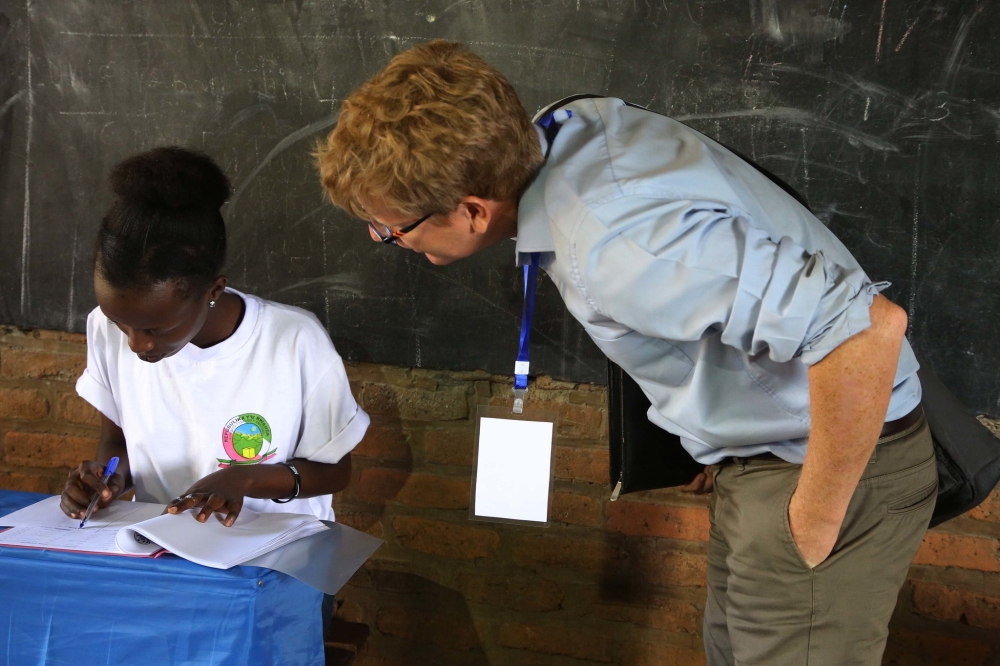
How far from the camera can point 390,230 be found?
0.94m

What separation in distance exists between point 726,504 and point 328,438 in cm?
69

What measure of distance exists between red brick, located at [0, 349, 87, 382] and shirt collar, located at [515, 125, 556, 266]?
1297mm

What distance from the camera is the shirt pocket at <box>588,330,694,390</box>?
0.91 m

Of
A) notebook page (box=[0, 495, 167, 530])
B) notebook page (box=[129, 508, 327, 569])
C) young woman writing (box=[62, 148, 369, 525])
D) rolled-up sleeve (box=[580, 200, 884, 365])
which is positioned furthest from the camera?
young woman writing (box=[62, 148, 369, 525])

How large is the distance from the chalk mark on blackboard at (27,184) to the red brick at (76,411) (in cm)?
21

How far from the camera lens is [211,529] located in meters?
1.08

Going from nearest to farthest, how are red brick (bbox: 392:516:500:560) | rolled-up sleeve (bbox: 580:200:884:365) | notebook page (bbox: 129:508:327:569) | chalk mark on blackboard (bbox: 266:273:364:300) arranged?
rolled-up sleeve (bbox: 580:200:884:365)
notebook page (bbox: 129:508:327:569)
chalk mark on blackboard (bbox: 266:273:364:300)
red brick (bbox: 392:516:500:560)

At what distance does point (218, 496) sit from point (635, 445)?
633mm

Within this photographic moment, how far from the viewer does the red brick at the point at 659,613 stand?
5.45 feet

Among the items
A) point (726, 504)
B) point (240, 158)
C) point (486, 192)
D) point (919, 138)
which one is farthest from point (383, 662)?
point (919, 138)

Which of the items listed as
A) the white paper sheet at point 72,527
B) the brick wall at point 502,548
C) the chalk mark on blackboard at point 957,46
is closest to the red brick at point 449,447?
the brick wall at point 502,548

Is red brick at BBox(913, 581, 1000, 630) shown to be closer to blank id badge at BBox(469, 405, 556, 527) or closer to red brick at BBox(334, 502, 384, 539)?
blank id badge at BBox(469, 405, 556, 527)

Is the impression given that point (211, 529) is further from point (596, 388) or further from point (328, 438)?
point (596, 388)

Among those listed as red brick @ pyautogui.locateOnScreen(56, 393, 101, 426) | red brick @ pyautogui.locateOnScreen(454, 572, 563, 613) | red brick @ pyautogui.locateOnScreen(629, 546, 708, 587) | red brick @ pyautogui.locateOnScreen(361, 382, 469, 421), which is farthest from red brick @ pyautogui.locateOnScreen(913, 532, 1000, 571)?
red brick @ pyautogui.locateOnScreen(56, 393, 101, 426)
